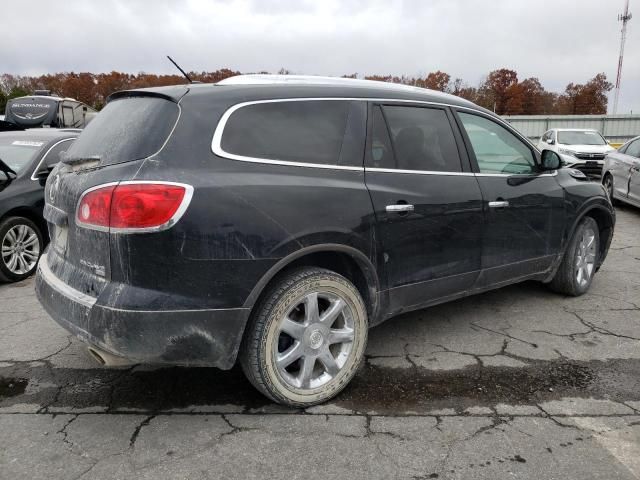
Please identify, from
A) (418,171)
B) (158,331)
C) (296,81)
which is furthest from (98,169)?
(418,171)

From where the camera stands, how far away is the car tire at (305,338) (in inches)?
113

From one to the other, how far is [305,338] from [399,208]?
3.21 feet

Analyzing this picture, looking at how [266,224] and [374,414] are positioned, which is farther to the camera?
[374,414]

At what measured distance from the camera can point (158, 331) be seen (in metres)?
2.61

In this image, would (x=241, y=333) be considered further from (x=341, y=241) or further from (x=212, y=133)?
(x=212, y=133)

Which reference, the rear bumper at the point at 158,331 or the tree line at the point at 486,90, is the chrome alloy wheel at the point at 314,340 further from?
the tree line at the point at 486,90

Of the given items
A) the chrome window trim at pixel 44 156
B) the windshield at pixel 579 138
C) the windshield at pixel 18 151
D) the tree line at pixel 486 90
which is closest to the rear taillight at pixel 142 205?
the chrome window trim at pixel 44 156

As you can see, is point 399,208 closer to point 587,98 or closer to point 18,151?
point 18,151

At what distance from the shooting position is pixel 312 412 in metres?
3.06

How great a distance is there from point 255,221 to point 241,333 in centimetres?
57

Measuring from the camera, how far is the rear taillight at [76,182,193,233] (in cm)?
254

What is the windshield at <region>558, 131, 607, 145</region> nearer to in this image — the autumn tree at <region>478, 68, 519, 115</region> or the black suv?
the black suv

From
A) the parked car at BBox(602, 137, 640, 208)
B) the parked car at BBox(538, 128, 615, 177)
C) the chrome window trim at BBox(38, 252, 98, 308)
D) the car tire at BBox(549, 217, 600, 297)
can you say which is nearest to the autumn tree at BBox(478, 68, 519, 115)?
the parked car at BBox(538, 128, 615, 177)

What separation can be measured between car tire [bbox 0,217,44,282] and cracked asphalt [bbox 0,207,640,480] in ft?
5.04
